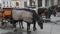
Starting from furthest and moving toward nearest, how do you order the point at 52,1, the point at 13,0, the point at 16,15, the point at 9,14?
1. the point at 52,1
2. the point at 13,0
3. the point at 9,14
4. the point at 16,15

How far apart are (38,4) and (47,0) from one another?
0.80 m

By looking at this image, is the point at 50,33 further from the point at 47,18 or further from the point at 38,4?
the point at 38,4

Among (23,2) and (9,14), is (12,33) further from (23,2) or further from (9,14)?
(23,2)

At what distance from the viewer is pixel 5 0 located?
9977mm

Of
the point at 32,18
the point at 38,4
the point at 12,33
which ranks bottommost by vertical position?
the point at 12,33

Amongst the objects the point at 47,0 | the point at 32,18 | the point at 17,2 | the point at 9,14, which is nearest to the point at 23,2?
the point at 17,2

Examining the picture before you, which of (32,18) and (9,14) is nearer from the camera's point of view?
(32,18)

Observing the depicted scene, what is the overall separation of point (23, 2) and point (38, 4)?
1334mm

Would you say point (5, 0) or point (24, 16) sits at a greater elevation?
point (5, 0)

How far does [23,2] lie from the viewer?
12.1 metres

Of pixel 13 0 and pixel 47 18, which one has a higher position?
pixel 13 0

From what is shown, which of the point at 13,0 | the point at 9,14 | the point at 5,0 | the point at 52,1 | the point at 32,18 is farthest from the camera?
the point at 52,1

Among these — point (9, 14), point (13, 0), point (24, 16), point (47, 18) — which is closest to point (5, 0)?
point (13, 0)

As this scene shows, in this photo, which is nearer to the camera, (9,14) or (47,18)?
(9,14)
